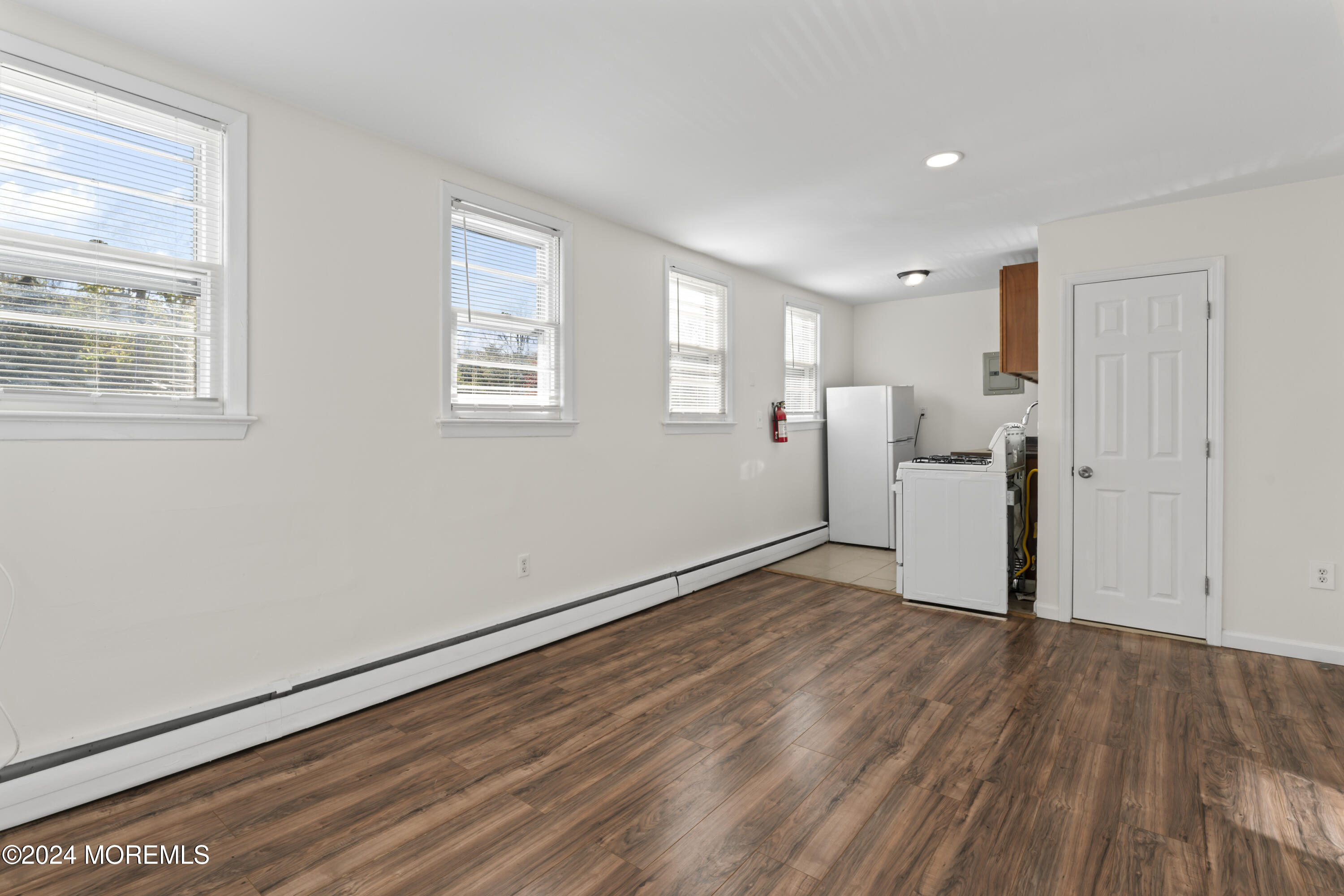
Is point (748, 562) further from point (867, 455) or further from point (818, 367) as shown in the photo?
point (818, 367)

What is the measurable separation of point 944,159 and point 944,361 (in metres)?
3.47

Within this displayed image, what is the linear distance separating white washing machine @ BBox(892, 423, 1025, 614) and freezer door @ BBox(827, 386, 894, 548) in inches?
58.4

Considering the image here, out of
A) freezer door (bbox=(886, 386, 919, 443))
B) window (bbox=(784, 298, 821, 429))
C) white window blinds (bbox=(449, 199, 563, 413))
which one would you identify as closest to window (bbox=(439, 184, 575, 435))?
white window blinds (bbox=(449, 199, 563, 413))

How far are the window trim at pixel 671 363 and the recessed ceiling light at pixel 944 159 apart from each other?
74.3 inches

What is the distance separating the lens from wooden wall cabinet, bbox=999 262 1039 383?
4.33m

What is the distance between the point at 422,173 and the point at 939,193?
2760 millimetres

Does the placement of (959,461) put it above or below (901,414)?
below

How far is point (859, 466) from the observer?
607cm

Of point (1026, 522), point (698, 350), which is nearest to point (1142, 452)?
point (1026, 522)

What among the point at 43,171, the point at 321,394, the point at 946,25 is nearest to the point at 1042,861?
the point at 946,25

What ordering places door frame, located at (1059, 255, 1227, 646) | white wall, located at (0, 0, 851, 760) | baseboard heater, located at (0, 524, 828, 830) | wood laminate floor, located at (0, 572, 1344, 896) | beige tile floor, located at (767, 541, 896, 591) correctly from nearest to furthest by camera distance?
wood laminate floor, located at (0, 572, 1344, 896), baseboard heater, located at (0, 524, 828, 830), white wall, located at (0, 0, 851, 760), door frame, located at (1059, 255, 1227, 646), beige tile floor, located at (767, 541, 896, 591)

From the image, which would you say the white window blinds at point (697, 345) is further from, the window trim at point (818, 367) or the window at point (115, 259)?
the window at point (115, 259)

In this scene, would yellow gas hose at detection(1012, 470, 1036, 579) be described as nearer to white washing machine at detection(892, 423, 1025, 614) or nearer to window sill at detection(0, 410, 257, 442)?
white washing machine at detection(892, 423, 1025, 614)

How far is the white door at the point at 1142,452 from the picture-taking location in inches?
140
